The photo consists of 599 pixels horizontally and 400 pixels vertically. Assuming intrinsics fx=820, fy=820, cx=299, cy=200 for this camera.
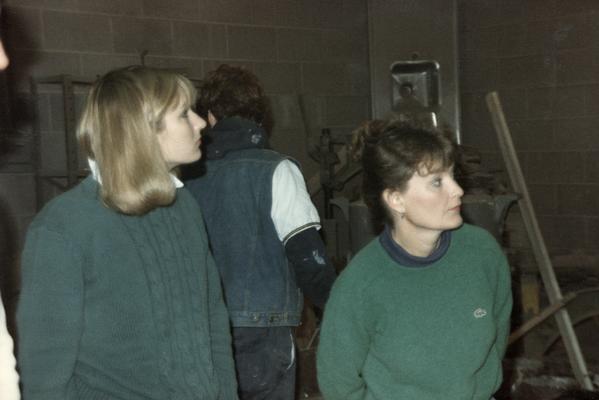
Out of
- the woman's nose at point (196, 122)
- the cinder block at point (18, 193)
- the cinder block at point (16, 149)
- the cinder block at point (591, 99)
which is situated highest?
the cinder block at point (591, 99)

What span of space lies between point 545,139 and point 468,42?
881 mm

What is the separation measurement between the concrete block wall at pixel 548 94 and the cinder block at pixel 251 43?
1.39 metres

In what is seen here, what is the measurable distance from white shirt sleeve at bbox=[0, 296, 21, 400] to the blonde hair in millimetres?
416

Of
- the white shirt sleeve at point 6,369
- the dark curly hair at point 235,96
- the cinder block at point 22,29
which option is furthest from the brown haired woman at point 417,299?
the cinder block at point 22,29

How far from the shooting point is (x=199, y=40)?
16.4 ft

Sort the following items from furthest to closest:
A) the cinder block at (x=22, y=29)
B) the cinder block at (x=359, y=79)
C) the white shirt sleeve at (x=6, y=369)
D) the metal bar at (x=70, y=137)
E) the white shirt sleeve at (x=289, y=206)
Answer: the cinder block at (x=359, y=79), the metal bar at (x=70, y=137), the cinder block at (x=22, y=29), the white shirt sleeve at (x=289, y=206), the white shirt sleeve at (x=6, y=369)

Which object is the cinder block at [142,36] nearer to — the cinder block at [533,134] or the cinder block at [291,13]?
the cinder block at [291,13]

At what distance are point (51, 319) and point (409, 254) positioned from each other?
75cm

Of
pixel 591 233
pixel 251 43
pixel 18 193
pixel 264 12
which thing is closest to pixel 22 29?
pixel 18 193

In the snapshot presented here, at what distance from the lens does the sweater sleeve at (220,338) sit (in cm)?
163

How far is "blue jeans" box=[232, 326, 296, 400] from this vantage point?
2.17m

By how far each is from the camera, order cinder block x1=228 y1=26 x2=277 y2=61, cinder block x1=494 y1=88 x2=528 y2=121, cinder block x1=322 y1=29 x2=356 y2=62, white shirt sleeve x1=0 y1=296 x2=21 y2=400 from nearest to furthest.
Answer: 1. white shirt sleeve x1=0 y1=296 x2=21 y2=400
2. cinder block x1=228 y1=26 x2=277 y2=61
3. cinder block x1=494 y1=88 x2=528 y2=121
4. cinder block x1=322 y1=29 x2=356 y2=62

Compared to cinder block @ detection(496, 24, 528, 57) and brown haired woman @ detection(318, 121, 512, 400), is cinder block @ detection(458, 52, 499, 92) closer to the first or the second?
cinder block @ detection(496, 24, 528, 57)

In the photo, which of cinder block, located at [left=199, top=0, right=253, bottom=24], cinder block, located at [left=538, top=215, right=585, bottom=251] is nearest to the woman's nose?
cinder block, located at [left=199, top=0, right=253, bottom=24]
